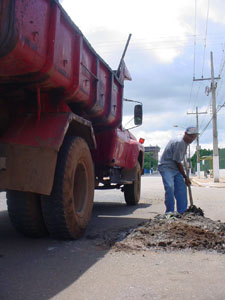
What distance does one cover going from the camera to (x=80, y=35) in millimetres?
4688

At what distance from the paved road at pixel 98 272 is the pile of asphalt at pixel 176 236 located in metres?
0.18

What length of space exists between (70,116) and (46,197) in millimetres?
943

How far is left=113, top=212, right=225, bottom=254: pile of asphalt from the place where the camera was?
4.34 meters

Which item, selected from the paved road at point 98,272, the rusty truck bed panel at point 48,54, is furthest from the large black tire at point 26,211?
the rusty truck bed panel at point 48,54

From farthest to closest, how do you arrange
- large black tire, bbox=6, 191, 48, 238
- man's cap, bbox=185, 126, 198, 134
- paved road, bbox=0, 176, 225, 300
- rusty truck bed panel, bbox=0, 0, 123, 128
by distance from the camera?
man's cap, bbox=185, 126, 198, 134 < large black tire, bbox=6, 191, 48, 238 < rusty truck bed panel, bbox=0, 0, 123, 128 < paved road, bbox=0, 176, 225, 300

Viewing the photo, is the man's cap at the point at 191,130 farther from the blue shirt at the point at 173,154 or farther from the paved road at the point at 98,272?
the paved road at the point at 98,272

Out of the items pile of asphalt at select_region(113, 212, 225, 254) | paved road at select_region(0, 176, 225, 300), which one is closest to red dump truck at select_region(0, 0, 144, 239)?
paved road at select_region(0, 176, 225, 300)

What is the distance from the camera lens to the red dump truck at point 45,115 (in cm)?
348

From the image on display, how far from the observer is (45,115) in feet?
14.4

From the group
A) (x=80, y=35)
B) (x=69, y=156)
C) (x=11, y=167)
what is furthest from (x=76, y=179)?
(x=80, y=35)

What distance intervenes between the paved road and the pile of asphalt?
0.18m

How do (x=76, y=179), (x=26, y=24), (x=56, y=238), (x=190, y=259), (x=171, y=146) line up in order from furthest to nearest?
(x=171, y=146), (x=76, y=179), (x=56, y=238), (x=190, y=259), (x=26, y=24)

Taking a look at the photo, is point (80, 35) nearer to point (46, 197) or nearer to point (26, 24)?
point (26, 24)

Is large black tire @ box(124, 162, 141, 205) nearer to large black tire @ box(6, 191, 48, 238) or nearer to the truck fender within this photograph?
large black tire @ box(6, 191, 48, 238)
